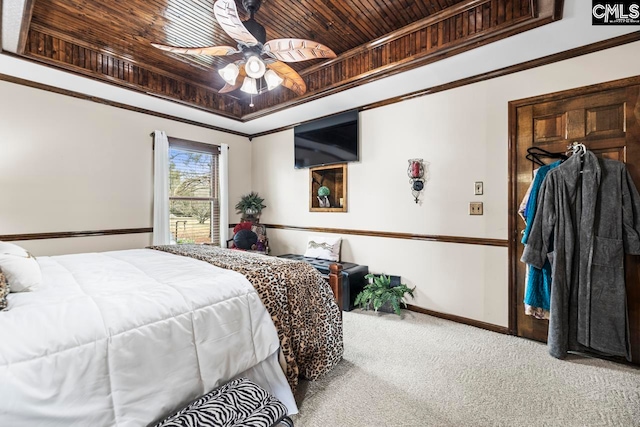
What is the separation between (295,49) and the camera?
2152 millimetres

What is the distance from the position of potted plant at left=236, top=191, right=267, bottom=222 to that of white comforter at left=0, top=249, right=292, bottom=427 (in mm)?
3205

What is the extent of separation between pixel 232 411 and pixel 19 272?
124cm

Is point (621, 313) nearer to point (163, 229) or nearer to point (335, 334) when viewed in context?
point (335, 334)

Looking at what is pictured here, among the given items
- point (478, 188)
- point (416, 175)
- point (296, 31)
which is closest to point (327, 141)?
point (416, 175)

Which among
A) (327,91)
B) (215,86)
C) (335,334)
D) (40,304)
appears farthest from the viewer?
(215,86)

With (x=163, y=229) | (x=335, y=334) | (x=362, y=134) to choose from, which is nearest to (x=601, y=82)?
(x=362, y=134)

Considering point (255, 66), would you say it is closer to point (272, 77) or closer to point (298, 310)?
point (272, 77)

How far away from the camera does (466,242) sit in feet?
9.98

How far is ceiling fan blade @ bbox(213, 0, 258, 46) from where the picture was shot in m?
1.77

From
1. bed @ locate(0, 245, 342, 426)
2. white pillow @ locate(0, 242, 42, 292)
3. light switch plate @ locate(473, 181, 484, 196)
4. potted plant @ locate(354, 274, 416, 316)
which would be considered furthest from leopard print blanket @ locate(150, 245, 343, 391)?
light switch plate @ locate(473, 181, 484, 196)

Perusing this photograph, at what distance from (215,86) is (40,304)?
3.61 meters

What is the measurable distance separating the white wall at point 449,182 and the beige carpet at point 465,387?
0.63 meters

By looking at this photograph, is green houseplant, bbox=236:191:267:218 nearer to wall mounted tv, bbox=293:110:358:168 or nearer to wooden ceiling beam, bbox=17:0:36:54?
wall mounted tv, bbox=293:110:358:168

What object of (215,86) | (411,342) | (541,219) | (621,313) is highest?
(215,86)
